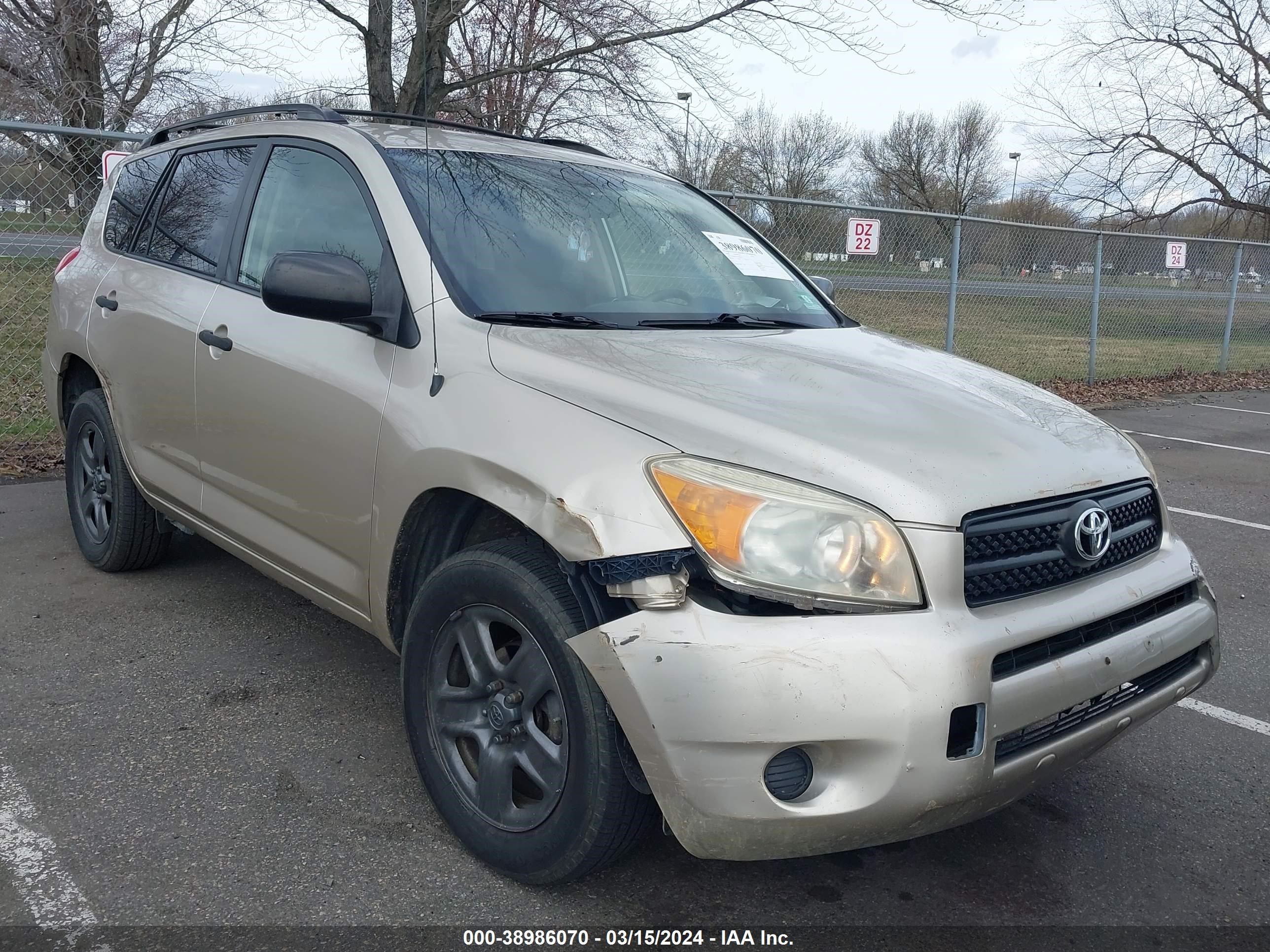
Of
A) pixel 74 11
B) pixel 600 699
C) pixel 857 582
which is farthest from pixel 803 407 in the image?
pixel 74 11

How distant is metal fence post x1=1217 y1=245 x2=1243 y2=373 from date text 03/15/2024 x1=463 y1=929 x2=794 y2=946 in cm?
1416

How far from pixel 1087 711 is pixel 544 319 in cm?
163

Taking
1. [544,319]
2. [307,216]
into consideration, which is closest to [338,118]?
[307,216]

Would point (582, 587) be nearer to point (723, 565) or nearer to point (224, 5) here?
point (723, 565)

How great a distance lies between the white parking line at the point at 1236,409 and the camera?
11070mm

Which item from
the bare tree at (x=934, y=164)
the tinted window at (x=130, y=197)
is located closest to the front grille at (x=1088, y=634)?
the tinted window at (x=130, y=197)

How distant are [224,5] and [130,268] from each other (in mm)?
11170

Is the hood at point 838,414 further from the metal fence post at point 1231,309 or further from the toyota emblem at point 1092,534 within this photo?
the metal fence post at point 1231,309

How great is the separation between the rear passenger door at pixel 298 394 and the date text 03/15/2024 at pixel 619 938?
38.5 inches

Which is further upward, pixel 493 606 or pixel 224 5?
pixel 224 5

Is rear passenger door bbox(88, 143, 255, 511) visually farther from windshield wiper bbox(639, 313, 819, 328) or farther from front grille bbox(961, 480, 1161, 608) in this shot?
front grille bbox(961, 480, 1161, 608)

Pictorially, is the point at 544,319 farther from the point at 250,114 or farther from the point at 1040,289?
the point at 1040,289

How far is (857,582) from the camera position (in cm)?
203

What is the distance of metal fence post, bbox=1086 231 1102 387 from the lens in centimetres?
1136
